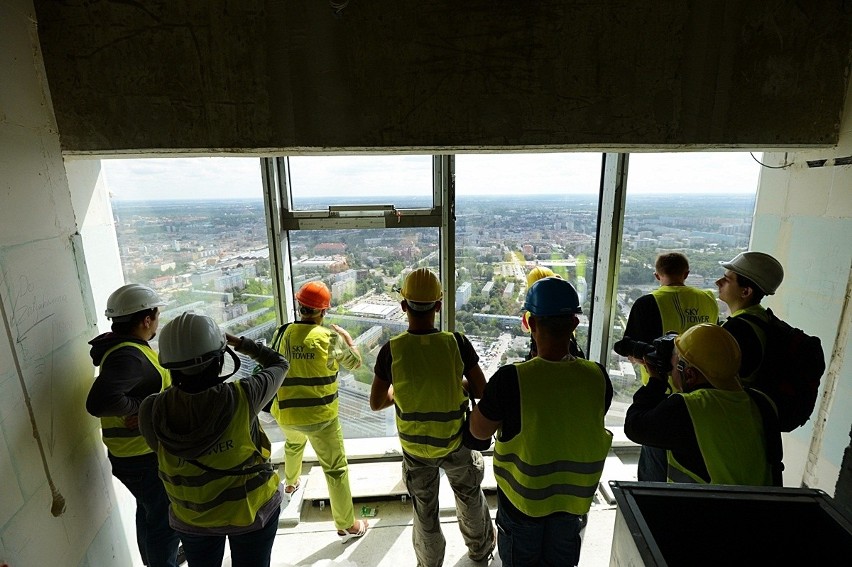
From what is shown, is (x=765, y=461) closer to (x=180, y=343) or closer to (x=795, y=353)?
(x=795, y=353)

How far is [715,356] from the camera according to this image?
4.34ft

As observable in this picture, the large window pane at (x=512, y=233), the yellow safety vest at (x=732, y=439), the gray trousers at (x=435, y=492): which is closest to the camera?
the yellow safety vest at (x=732, y=439)

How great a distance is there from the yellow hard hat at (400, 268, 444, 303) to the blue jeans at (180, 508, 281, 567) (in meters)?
1.09

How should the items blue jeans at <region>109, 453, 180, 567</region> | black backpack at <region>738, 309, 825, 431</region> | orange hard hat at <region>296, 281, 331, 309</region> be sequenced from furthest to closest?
orange hard hat at <region>296, 281, 331, 309</region> → blue jeans at <region>109, 453, 180, 567</region> → black backpack at <region>738, 309, 825, 431</region>

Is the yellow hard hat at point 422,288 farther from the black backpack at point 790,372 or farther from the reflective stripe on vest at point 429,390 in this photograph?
Answer: the black backpack at point 790,372

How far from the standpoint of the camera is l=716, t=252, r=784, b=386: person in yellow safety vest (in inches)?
69.7

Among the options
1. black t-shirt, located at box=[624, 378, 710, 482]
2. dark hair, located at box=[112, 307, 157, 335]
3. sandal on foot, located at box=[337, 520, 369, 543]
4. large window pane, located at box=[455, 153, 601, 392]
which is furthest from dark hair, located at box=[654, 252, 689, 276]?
dark hair, located at box=[112, 307, 157, 335]

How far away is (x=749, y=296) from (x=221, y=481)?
240cm

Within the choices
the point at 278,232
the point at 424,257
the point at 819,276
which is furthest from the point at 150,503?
the point at 819,276

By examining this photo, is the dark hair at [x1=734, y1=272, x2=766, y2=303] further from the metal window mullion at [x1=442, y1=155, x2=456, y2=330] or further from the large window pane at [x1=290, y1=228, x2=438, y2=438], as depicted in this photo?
the large window pane at [x1=290, y1=228, x2=438, y2=438]

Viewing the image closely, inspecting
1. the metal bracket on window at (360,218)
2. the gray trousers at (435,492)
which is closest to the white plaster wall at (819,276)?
the gray trousers at (435,492)

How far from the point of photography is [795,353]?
173 cm

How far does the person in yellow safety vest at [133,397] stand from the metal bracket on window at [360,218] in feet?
3.83

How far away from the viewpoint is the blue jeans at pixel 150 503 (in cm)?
182
